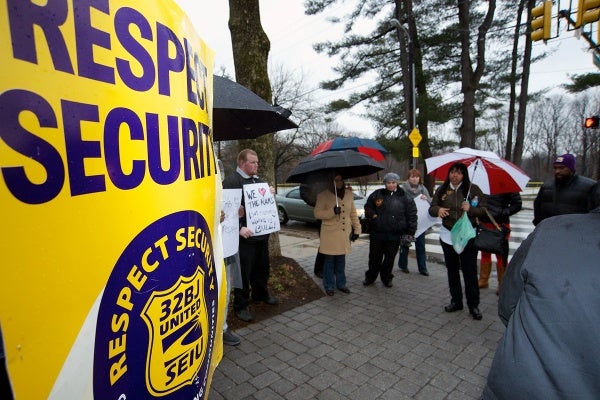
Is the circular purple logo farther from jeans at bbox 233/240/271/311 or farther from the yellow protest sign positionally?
jeans at bbox 233/240/271/311

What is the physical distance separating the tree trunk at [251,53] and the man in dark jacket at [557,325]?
437 cm

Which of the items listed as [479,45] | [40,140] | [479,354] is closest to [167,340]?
[40,140]

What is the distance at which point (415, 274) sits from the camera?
19.7 ft

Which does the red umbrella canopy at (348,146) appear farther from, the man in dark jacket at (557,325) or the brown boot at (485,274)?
the man in dark jacket at (557,325)

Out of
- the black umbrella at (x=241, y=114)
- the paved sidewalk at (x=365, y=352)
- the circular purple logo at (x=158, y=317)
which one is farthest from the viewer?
the paved sidewalk at (x=365, y=352)

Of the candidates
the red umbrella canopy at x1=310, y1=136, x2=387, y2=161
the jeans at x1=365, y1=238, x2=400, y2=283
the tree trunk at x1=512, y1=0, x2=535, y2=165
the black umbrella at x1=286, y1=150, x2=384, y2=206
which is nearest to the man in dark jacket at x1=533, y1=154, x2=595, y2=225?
the jeans at x1=365, y1=238, x2=400, y2=283

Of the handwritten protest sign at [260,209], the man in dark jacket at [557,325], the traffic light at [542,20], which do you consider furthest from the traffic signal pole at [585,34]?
the man in dark jacket at [557,325]

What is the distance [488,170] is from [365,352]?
2.76 metres

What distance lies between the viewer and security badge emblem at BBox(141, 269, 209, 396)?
995 millimetres

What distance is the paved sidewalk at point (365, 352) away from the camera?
2.80 meters

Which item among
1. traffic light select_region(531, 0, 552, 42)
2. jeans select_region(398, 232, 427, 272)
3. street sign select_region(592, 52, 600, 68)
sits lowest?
jeans select_region(398, 232, 427, 272)

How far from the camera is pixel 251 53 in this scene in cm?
A: 534

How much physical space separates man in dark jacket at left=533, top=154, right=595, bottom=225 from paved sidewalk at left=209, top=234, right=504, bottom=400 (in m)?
1.45

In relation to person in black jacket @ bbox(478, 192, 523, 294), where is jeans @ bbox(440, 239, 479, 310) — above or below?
below
